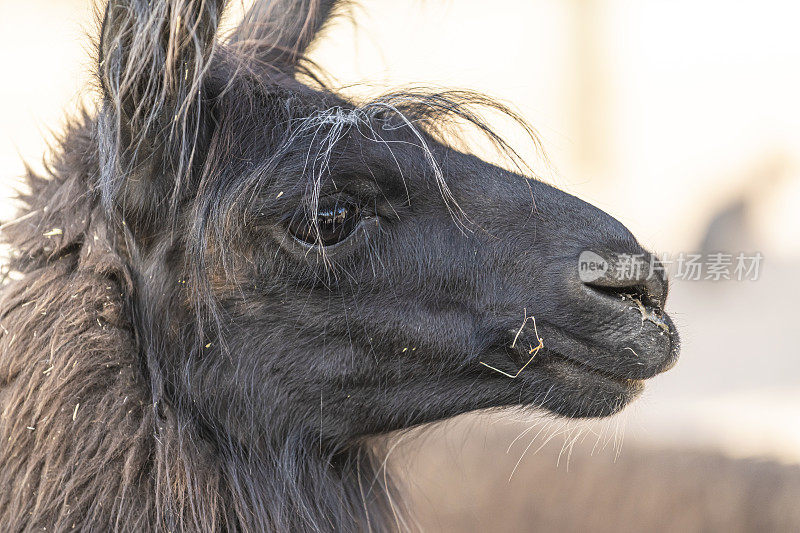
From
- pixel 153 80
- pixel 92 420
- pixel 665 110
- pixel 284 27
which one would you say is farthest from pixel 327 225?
pixel 665 110

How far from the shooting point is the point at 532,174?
7.29 ft

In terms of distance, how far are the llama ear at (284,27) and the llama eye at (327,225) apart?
0.68 meters

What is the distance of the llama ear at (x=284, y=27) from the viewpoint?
2355 mm

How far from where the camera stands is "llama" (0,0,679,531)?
1.77 m

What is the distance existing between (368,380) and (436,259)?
1.05 feet

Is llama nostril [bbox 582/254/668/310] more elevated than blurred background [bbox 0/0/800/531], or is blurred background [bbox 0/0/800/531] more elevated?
llama nostril [bbox 582/254/668/310]

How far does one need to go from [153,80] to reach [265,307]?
54cm

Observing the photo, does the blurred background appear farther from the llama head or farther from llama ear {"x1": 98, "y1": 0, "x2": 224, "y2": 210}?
llama ear {"x1": 98, "y1": 0, "x2": 224, "y2": 210}

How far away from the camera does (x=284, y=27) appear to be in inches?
96.8

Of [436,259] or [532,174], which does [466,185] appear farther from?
[532,174]

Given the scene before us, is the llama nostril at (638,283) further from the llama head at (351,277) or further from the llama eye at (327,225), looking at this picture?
the llama eye at (327,225)

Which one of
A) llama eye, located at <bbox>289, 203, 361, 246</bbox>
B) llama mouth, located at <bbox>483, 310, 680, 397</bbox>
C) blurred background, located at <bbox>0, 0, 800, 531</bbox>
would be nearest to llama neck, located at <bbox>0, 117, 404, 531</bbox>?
llama eye, located at <bbox>289, 203, 361, 246</bbox>

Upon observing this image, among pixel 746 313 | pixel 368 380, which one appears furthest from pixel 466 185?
pixel 746 313

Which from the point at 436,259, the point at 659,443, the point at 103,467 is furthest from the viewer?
the point at 659,443
